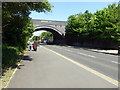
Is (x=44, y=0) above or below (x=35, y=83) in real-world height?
above

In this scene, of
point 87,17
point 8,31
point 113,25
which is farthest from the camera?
point 87,17

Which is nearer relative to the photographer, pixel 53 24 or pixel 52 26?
pixel 52 26

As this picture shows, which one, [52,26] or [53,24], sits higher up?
[53,24]

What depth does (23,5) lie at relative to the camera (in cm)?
891

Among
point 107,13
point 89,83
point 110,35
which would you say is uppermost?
point 107,13

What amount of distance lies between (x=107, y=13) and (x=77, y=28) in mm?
16440

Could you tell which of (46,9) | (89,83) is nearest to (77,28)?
(46,9)

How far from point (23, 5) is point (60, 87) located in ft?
16.1

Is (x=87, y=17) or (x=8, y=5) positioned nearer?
(x=8, y=5)

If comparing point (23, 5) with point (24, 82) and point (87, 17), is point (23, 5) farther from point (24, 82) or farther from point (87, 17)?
point (87, 17)

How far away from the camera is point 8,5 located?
29.0 ft

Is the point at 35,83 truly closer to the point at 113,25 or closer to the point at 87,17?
the point at 113,25

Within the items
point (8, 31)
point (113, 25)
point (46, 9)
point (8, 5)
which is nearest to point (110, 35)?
point (113, 25)

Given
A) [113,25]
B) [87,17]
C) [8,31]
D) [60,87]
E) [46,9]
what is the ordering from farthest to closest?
1. [87,17]
2. [113,25]
3. [8,31]
4. [46,9]
5. [60,87]
